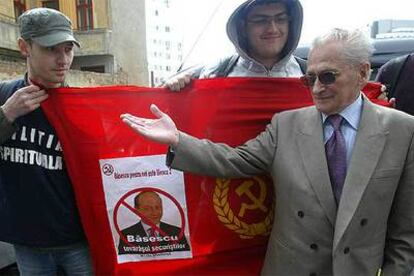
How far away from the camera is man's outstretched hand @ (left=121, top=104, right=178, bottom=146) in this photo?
1.91 metres

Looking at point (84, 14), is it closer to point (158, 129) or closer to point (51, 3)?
point (51, 3)

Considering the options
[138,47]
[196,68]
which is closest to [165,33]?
[138,47]

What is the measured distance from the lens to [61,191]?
88.3 inches

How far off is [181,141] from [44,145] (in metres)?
0.76

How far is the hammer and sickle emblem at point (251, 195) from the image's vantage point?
2270 mm

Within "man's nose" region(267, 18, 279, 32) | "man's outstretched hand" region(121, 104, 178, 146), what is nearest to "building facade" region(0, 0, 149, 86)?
"man's nose" region(267, 18, 279, 32)

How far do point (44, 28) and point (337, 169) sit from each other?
149 cm

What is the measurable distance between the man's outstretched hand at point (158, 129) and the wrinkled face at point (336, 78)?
0.63m

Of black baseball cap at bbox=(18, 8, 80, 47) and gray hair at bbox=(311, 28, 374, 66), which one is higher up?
black baseball cap at bbox=(18, 8, 80, 47)

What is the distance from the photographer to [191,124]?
2307mm

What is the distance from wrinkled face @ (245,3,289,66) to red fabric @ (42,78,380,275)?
0.17 metres

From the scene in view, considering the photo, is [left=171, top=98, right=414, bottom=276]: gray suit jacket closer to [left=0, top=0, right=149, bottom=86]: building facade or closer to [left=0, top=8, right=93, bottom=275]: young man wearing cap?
[left=0, top=8, right=93, bottom=275]: young man wearing cap

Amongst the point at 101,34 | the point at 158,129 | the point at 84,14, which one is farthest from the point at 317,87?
the point at 84,14

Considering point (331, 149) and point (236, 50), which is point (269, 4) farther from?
point (331, 149)
